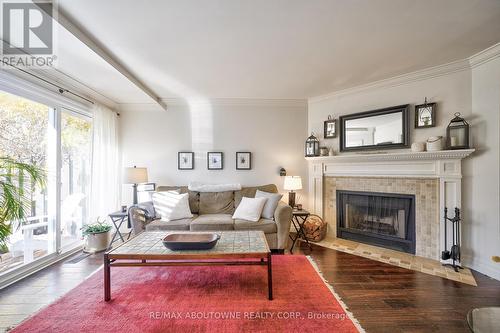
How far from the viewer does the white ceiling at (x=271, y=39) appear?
1.78 metres

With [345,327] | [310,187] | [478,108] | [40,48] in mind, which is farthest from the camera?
[310,187]

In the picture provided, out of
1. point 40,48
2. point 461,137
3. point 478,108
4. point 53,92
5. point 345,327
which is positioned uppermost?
point 40,48

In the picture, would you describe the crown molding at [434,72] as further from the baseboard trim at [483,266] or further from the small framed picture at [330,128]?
the baseboard trim at [483,266]

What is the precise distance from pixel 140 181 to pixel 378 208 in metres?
3.76

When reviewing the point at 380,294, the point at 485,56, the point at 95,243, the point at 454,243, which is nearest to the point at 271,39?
the point at 485,56

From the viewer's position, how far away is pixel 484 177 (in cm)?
251

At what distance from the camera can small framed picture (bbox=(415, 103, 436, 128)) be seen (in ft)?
9.36

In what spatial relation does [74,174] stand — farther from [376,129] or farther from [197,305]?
[376,129]

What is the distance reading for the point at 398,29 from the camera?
2057 millimetres

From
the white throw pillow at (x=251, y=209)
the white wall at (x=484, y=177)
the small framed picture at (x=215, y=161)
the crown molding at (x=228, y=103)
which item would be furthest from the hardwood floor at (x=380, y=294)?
the crown molding at (x=228, y=103)

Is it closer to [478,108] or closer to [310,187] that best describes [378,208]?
[310,187]

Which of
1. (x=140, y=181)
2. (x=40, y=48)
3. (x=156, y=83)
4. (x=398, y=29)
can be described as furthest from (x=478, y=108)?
(x=40, y=48)

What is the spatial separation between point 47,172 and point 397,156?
462 centimetres

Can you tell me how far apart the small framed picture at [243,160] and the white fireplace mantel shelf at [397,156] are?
1.10m
